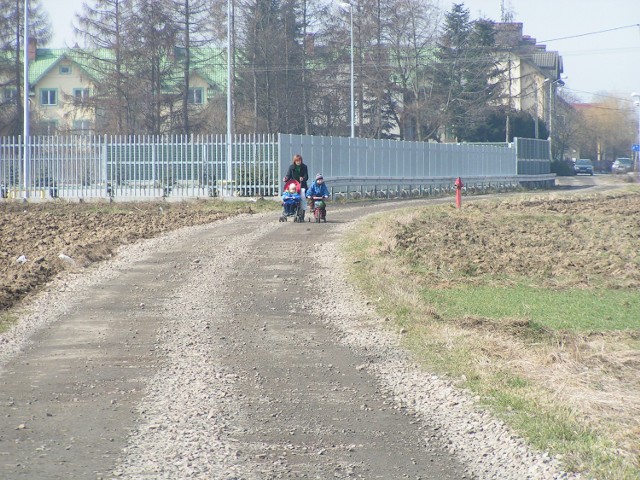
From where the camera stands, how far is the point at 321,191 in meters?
23.7

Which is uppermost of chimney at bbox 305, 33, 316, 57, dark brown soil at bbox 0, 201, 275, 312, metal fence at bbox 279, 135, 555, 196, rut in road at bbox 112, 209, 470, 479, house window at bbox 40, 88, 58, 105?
chimney at bbox 305, 33, 316, 57

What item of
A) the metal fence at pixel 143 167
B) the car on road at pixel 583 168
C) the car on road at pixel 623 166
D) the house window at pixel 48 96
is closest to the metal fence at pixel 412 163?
the metal fence at pixel 143 167

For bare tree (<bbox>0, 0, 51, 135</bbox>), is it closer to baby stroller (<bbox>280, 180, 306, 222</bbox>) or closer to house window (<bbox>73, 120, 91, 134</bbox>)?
house window (<bbox>73, 120, 91, 134</bbox>)

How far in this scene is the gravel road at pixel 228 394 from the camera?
6484mm

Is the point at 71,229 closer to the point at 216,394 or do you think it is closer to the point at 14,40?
the point at 216,394

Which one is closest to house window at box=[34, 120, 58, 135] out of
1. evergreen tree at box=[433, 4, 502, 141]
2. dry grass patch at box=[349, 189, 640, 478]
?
evergreen tree at box=[433, 4, 502, 141]

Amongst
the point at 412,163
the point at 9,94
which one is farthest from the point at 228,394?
the point at 9,94

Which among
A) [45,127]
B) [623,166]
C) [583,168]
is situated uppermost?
[45,127]

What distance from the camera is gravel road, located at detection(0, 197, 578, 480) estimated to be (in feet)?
21.3

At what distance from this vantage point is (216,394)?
8.30m

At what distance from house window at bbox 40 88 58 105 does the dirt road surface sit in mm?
70905

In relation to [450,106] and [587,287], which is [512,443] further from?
[450,106]

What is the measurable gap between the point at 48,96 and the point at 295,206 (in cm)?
6355

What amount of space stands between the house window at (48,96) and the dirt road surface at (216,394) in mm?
70905
